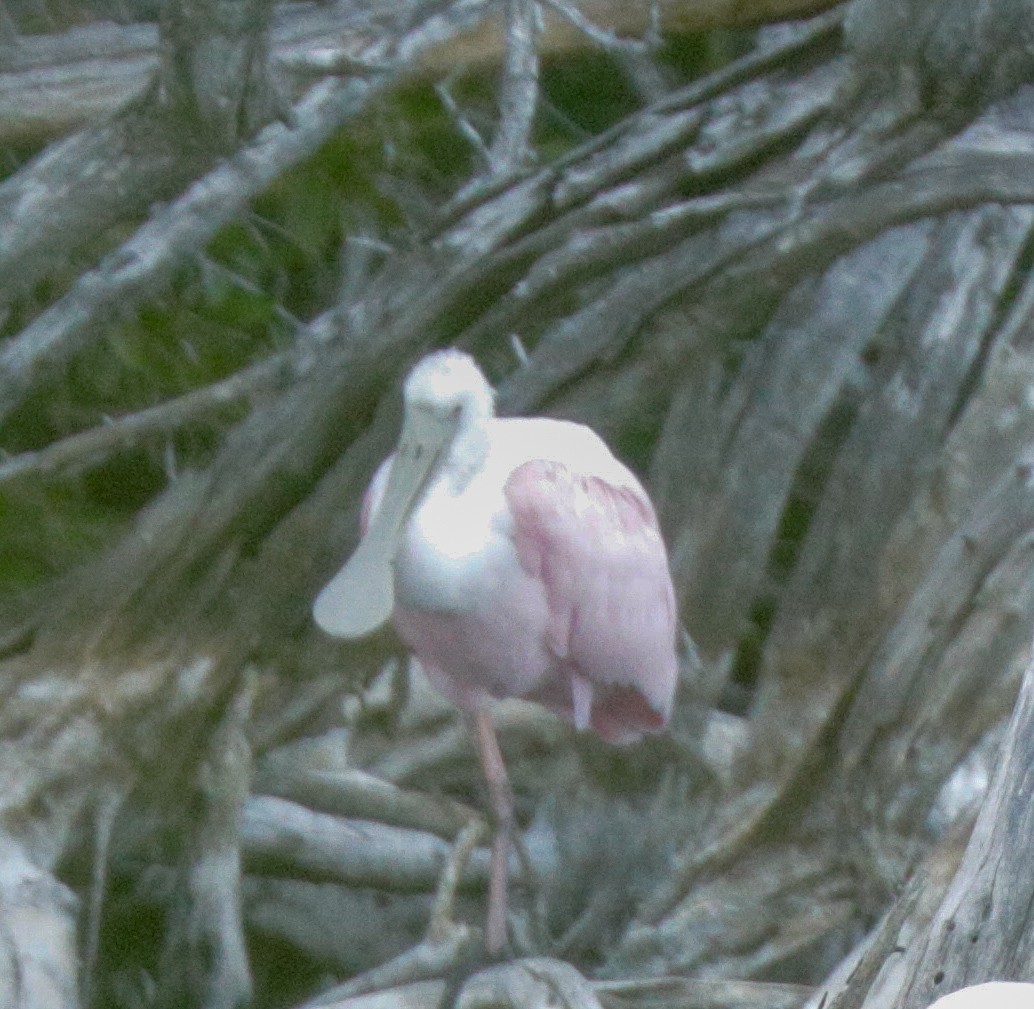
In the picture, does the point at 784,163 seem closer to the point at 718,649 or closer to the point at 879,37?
the point at 879,37

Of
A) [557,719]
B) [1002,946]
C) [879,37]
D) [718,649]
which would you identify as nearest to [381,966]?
[557,719]

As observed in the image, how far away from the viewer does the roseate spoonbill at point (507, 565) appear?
1.42 meters

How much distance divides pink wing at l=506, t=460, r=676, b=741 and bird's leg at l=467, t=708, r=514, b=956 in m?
0.09

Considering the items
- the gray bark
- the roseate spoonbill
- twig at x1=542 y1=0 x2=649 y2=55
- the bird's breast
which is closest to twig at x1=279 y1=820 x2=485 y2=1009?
the gray bark

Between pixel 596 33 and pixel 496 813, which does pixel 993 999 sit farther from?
pixel 596 33

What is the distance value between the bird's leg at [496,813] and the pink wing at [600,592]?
0.09 m

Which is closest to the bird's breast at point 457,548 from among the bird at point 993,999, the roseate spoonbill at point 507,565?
the roseate spoonbill at point 507,565

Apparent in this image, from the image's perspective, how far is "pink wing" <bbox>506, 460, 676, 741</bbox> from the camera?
1438 mm

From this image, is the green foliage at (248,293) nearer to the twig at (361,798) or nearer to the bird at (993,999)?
the twig at (361,798)

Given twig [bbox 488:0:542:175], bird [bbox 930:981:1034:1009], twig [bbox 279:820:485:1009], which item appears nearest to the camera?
bird [bbox 930:981:1034:1009]

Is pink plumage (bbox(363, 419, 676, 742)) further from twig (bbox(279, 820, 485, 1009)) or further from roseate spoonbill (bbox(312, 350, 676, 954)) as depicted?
twig (bbox(279, 820, 485, 1009))

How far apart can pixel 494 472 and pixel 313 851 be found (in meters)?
0.41

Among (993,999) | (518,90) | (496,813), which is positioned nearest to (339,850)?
(496,813)

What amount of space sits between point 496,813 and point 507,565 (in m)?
0.27
